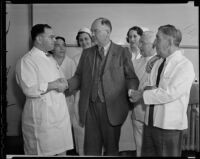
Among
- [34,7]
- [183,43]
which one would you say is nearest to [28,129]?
[34,7]

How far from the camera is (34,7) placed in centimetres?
205

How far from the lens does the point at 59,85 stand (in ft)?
6.61

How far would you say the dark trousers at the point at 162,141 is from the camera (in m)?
1.88

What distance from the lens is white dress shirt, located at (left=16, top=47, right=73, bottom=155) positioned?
1.97 m

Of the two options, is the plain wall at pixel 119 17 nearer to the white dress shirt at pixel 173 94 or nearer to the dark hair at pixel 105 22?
the dark hair at pixel 105 22

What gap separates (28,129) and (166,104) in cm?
106

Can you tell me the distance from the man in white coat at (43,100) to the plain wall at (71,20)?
72mm

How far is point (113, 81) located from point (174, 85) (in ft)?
1.51

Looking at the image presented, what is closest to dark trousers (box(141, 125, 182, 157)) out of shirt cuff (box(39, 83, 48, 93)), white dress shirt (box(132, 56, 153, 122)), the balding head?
white dress shirt (box(132, 56, 153, 122))

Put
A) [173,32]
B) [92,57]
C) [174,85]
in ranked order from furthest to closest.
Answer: [92,57] < [173,32] < [174,85]

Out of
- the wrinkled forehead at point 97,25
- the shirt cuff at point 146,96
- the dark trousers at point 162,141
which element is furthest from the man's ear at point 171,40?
the dark trousers at point 162,141

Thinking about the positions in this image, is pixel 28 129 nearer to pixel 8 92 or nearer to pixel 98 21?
pixel 8 92

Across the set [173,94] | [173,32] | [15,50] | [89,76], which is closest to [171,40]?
[173,32]

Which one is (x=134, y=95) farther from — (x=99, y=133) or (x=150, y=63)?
(x=99, y=133)
